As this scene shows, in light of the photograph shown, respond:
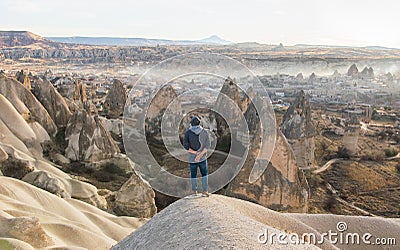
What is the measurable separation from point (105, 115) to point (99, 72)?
4020 cm

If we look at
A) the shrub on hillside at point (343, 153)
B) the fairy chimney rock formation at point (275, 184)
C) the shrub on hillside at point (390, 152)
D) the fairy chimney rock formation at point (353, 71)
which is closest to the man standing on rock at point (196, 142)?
the fairy chimney rock formation at point (275, 184)

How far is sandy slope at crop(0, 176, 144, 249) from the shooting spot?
754 centimetres

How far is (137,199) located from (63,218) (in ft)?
5.74

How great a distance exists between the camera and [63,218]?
8781 mm

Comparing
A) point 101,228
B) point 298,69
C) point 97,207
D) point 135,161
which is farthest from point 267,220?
point 298,69

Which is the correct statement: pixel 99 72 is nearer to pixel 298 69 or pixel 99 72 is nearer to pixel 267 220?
pixel 298 69

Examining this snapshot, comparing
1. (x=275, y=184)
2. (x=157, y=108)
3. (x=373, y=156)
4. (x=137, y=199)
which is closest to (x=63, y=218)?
(x=137, y=199)

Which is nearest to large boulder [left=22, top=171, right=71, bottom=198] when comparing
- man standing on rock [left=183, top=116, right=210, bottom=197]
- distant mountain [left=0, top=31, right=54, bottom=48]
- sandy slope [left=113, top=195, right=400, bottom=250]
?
sandy slope [left=113, top=195, right=400, bottom=250]

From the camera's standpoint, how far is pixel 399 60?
54.4 m

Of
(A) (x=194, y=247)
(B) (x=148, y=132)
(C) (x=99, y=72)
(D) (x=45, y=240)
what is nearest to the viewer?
(A) (x=194, y=247)

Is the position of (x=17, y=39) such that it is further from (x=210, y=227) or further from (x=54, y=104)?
(x=210, y=227)

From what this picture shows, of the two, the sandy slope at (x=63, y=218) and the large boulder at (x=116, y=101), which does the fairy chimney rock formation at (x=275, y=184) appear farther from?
the large boulder at (x=116, y=101)

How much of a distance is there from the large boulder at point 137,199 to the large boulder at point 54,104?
7.91m

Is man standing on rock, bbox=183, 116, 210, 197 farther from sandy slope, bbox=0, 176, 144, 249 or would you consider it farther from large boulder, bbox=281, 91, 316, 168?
large boulder, bbox=281, 91, 316, 168
